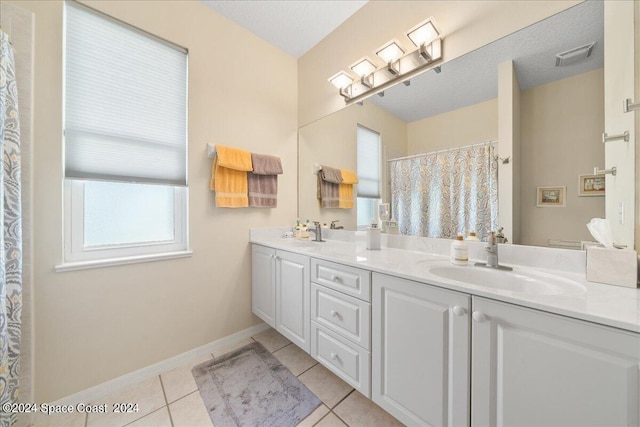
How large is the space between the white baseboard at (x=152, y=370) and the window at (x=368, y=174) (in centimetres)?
135

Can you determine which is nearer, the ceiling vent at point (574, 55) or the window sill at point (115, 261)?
the ceiling vent at point (574, 55)

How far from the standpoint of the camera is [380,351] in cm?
103

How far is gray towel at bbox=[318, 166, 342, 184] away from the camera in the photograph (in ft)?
6.40

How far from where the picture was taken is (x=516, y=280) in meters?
0.97

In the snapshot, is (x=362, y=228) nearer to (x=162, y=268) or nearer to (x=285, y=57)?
(x=162, y=268)

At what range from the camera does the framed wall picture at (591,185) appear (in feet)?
2.99

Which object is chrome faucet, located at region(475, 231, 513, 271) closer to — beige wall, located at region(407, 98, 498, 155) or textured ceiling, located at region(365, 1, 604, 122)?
beige wall, located at region(407, 98, 498, 155)

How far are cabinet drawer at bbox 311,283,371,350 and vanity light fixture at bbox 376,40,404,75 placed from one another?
4.90ft

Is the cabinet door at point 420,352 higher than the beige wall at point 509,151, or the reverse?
the beige wall at point 509,151

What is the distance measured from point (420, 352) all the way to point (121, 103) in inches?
81.2

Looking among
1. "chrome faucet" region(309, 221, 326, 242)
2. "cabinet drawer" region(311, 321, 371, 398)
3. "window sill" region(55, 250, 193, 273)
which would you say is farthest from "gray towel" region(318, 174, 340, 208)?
"window sill" region(55, 250, 193, 273)

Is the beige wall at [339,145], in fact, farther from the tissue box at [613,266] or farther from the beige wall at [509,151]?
the tissue box at [613,266]

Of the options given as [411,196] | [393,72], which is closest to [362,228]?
[411,196]

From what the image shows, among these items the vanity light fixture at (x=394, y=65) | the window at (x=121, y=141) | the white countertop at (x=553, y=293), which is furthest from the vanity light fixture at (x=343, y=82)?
the white countertop at (x=553, y=293)
